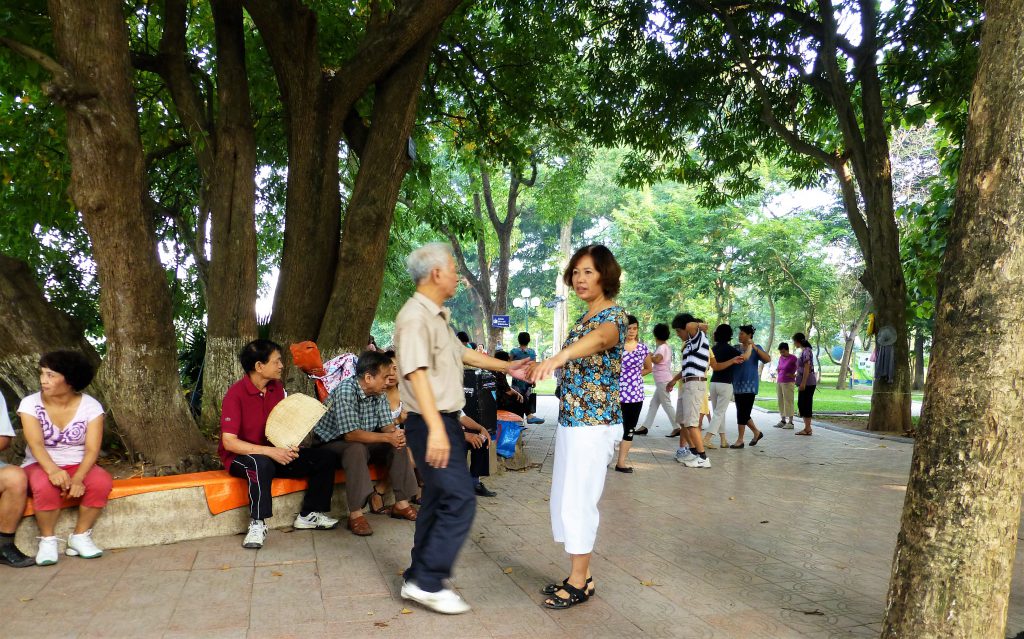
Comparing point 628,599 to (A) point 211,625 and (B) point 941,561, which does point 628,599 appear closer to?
(B) point 941,561

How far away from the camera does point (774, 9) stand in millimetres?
13539

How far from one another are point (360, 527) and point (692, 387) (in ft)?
17.1

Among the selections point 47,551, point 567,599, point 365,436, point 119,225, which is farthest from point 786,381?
point 47,551

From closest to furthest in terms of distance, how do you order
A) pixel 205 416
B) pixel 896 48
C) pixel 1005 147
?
1. pixel 1005 147
2. pixel 205 416
3. pixel 896 48

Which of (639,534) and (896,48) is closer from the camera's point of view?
(639,534)

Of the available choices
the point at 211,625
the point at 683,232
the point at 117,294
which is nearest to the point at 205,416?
the point at 117,294

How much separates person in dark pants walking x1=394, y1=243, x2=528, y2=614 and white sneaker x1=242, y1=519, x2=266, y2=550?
1.59 meters

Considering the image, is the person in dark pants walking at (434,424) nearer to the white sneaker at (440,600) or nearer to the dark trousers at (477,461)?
the white sneaker at (440,600)

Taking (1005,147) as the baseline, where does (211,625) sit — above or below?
below

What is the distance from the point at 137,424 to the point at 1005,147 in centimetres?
623

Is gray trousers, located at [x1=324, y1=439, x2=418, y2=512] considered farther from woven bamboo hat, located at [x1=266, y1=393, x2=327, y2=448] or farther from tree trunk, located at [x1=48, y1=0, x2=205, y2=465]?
tree trunk, located at [x1=48, y1=0, x2=205, y2=465]

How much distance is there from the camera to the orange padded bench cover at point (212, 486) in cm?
546

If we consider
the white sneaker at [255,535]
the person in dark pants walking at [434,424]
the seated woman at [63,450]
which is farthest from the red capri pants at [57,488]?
the person in dark pants walking at [434,424]

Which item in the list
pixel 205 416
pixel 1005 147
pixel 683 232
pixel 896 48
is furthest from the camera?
pixel 683 232
